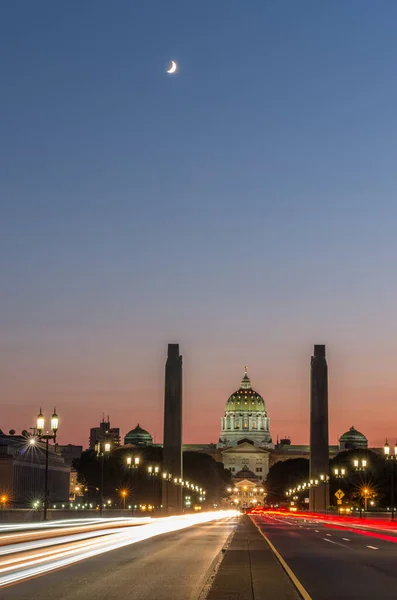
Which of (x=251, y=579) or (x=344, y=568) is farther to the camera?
(x=344, y=568)

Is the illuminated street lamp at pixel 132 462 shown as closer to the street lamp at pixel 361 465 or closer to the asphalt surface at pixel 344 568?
the street lamp at pixel 361 465

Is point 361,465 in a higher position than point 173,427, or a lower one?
lower

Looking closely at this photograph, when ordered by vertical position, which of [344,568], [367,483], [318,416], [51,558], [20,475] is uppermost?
[318,416]

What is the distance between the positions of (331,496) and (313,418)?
1449 cm

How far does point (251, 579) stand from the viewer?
73.4 ft

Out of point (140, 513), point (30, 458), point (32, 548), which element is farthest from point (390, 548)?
point (30, 458)

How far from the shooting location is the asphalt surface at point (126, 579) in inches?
749

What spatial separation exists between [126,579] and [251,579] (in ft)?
9.76

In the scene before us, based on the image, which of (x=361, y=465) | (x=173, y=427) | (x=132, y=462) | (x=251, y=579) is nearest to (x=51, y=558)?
(x=251, y=579)

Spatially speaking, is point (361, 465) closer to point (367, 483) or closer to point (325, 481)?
point (325, 481)

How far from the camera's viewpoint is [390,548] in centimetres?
3781

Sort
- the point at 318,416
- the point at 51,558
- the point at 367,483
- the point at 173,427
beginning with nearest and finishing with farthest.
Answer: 1. the point at 51,558
2. the point at 367,483
3. the point at 173,427
4. the point at 318,416

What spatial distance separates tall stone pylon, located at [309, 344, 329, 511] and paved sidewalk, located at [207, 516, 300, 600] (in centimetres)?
13213

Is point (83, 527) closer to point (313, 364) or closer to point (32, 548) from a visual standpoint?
point (32, 548)
